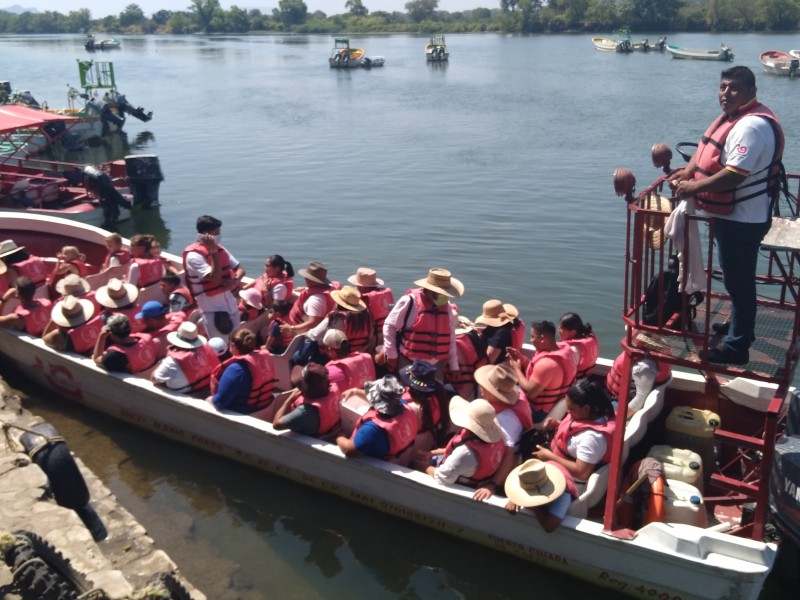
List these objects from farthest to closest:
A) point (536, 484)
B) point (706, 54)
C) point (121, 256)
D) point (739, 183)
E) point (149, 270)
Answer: point (706, 54) → point (121, 256) → point (149, 270) → point (536, 484) → point (739, 183)

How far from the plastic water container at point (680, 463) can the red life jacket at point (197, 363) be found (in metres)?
3.95

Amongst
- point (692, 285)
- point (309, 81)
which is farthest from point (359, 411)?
point (309, 81)

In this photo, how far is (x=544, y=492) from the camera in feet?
17.8

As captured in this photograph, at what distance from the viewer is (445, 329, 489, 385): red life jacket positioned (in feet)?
23.5

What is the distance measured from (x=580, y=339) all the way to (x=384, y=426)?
6.43 ft

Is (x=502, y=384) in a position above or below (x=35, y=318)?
above

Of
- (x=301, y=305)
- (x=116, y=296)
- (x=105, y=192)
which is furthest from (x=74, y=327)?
(x=105, y=192)

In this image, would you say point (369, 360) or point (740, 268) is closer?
point (740, 268)

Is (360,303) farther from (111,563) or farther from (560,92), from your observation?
(560,92)

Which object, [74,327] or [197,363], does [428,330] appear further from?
[74,327]

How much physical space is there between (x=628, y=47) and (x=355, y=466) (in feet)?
192

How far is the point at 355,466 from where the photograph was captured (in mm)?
6375

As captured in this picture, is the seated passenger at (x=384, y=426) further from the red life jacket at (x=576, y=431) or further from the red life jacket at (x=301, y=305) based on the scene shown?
the red life jacket at (x=301, y=305)

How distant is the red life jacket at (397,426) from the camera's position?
19.9 feet
